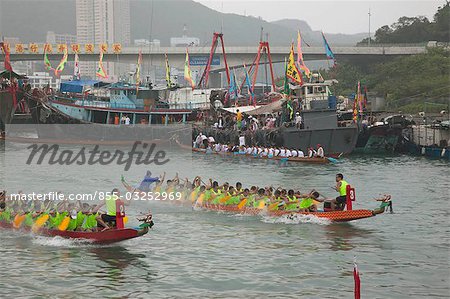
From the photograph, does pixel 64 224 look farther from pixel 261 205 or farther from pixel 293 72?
pixel 293 72

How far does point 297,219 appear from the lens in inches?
1265

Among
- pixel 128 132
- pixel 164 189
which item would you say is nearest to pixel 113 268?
pixel 164 189

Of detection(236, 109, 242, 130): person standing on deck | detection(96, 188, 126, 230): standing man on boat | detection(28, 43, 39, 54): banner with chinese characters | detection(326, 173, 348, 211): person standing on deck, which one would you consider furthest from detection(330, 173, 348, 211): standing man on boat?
detection(28, 43, 39, 54): banner with chinese characters

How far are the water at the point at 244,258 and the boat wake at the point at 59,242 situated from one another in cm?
4

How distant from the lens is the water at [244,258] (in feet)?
77.0

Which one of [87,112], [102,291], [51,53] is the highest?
[51,53]

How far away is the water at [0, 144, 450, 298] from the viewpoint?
23469 millimetres

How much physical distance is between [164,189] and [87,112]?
41.4 m

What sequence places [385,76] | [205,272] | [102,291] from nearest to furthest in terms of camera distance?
[102,291] → [205,272] → [385,76]

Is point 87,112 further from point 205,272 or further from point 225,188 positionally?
point 205,272

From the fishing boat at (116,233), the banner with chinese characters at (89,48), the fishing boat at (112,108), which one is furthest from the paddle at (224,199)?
the banner with chinese characters at (89,48)

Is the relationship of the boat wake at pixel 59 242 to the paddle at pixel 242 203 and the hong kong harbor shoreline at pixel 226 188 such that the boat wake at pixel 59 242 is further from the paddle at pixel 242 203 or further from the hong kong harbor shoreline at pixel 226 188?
the paddle at pixel 242 203

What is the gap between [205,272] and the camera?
2530 cm

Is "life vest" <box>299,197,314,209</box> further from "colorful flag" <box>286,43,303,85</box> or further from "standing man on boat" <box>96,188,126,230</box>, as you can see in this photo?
"colorful flag" <box>286,43,303,85</box>
